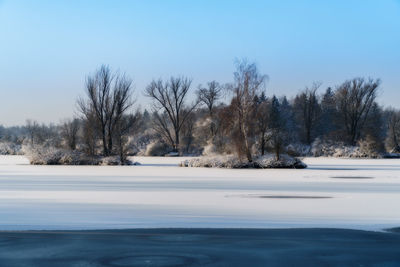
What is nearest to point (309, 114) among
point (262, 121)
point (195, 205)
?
point (262, 121)

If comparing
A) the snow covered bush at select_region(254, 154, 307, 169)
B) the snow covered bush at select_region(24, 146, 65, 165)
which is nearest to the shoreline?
the snow covered bush at select_region(254, 154, 307, 169)

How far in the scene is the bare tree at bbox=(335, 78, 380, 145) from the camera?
63.0 metres

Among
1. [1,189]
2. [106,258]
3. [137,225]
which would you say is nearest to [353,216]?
[137,225]

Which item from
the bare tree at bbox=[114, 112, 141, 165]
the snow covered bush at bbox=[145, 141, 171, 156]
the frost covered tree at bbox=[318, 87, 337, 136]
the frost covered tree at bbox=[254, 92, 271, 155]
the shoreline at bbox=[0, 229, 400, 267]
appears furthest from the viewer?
the frost covered tree at bbox=[318, 87, 337, 136]

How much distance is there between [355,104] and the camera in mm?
64125

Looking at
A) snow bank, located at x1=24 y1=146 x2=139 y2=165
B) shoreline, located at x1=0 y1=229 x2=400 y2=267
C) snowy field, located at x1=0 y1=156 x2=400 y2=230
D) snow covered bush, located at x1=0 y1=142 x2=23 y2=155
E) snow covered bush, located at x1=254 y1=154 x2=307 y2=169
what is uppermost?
snow covered bush, located at x1=0 y1=142 x2=23 y2=155

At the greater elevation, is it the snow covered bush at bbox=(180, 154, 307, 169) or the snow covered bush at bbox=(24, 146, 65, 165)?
the snow covered bush at bbox=(24, 146, 65, 165)

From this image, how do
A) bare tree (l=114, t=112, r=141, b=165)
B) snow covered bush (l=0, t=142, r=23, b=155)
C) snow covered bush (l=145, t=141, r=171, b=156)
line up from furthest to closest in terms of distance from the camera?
1. snow covered bush (l=0, t=142, r=23, b=155)
2. snow covered bush (l=145, t=141, r=171, b=156)
3. bare tree (l=114, t=112, r=141, b=165)

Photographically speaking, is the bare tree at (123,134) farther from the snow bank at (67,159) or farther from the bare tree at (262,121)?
the bare tree at (262,121)

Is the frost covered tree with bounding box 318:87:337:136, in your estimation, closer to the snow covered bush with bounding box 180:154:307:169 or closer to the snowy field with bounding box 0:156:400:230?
the snow covered bush with bounding box 180:154:307:169

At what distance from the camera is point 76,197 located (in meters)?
15.1

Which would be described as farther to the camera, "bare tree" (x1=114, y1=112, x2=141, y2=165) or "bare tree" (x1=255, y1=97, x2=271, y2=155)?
"bare tree" (x1=114, y1=112, x2=141, y2=165)

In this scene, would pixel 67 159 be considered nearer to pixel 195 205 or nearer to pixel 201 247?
pixel 195 205

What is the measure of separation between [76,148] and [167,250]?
35.2 m
